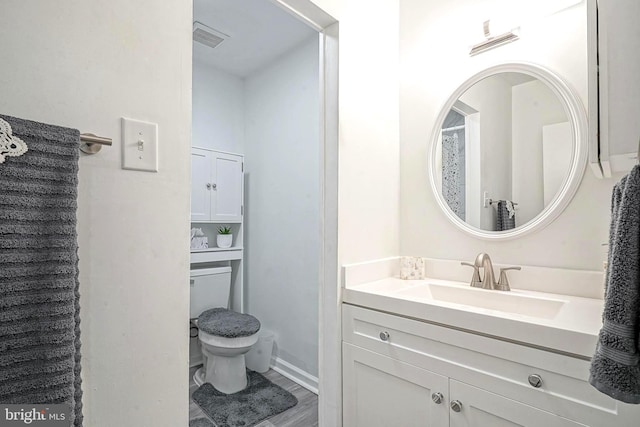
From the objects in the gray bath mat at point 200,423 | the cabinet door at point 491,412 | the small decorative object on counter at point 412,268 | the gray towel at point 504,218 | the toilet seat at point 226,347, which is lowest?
the gray bath mat at point 200,423

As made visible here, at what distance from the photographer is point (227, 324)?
6.92 ft

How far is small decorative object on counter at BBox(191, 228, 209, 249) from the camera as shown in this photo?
2595 mm

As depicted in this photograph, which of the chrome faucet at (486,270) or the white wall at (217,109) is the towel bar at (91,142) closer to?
the chrome faucet at (486,270)

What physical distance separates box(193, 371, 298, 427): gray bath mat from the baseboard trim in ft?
0.54

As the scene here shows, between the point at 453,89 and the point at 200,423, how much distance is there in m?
2.27

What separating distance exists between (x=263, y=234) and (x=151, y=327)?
192cm

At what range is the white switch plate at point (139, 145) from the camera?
81 cm

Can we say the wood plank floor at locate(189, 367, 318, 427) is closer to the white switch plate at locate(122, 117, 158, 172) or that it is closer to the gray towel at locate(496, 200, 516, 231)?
the gray towel at locate(496, 200, 516, 231)

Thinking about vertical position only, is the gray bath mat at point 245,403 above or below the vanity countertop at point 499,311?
below

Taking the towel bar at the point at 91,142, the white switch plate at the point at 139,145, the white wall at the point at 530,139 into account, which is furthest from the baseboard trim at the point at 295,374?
the towel bar at the point at 91,142

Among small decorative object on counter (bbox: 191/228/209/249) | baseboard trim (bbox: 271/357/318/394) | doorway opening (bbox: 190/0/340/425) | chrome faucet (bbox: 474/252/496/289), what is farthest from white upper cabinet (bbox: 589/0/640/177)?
small decorative object on counter (bbox: 191/228/209/249)

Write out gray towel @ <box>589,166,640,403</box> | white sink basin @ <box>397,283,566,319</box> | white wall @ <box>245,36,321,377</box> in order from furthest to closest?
white wall @ <box>245,36,321,377</box> < white sink basin @ <box>397,283,566,319</box> < gray towel @ <box>589,166,640,403</box>

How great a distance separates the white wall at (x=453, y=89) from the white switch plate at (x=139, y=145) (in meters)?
1.38

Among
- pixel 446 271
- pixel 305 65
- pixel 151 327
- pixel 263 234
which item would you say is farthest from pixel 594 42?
pixel 263 234
